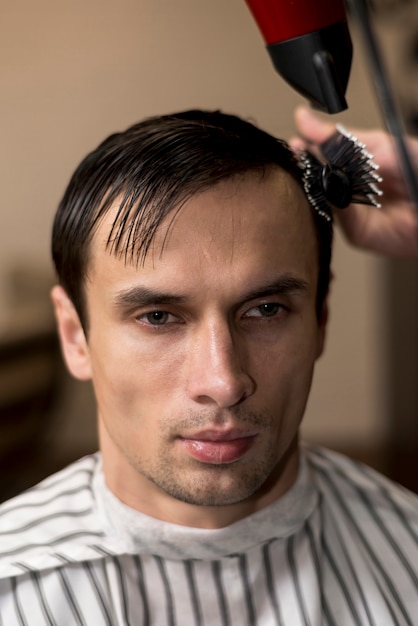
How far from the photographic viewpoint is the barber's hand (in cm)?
180

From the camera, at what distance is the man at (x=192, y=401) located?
3.97ft

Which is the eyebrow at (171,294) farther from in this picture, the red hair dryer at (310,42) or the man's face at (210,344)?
the red hair dryer at (310,42)

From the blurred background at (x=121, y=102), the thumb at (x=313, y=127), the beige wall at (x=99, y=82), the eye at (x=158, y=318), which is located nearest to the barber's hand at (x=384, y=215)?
the thumb at (x=313, y=127)

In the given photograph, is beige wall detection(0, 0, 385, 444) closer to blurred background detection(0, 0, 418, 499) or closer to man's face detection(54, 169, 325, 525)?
blurred background detection(0, 0, 418, 499)

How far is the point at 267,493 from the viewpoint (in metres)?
1.36

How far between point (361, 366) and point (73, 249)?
3126 millimetres

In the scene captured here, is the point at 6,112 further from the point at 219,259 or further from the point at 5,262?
the point at 219,259

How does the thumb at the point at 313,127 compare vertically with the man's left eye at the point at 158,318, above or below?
above

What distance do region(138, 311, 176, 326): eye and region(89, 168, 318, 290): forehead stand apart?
0.19ft

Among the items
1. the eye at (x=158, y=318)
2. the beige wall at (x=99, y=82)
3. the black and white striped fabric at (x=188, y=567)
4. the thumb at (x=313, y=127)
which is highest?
the beige wall at (x=99, y=82)

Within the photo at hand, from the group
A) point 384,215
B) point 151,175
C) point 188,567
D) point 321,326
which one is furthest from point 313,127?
point 188,567

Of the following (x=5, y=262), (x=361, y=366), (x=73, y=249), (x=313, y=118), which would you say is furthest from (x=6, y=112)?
(x=73, y=249)

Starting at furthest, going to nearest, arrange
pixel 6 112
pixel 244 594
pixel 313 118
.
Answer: pixel 6 112
pixel 313 118
pixel 244 594

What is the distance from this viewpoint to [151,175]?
1.24m
